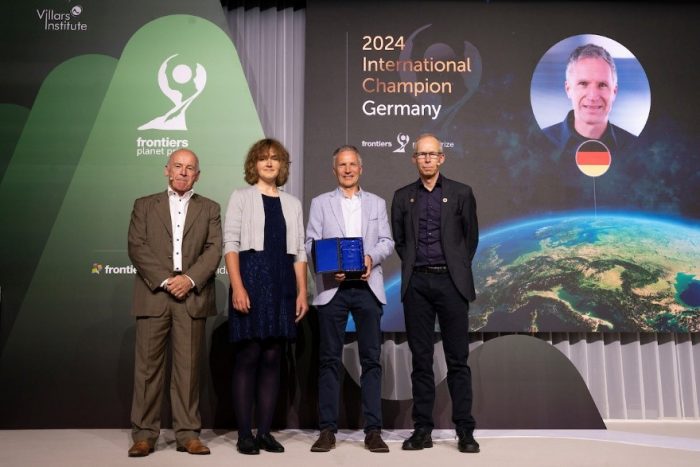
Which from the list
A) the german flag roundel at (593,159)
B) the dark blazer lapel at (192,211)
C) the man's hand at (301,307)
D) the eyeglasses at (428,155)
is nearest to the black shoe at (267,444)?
the man's hand at (301,307)

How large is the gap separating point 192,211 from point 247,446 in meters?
1.28

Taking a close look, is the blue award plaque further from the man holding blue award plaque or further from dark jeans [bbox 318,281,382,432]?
dark jeans [bbox 318,281,382,432]

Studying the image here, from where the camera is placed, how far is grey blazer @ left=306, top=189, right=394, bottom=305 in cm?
343

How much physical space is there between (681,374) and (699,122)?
5.78 feet

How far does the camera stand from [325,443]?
333 cm

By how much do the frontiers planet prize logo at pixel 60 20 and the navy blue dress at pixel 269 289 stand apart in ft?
7.02

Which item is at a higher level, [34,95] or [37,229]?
[34,95]

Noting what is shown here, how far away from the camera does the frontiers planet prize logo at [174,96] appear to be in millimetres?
4305

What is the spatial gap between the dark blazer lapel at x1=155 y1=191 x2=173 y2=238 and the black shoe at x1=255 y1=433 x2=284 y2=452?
118 centimetres

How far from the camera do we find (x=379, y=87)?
439 centimetres

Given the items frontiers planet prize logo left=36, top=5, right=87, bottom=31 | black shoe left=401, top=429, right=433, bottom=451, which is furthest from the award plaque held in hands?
frontiers planet prize logo left=36, top=5, right=87, bottom=31

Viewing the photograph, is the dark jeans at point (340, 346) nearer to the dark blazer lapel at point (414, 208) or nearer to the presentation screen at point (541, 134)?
the dark blazer lapel at point (414, 208)

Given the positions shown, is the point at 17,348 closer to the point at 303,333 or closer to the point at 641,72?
the point at 303,333

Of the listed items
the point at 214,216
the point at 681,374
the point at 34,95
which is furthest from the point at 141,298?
the point at 681,374
